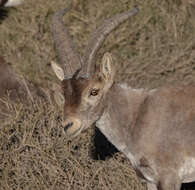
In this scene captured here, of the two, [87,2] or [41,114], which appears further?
[87,2]

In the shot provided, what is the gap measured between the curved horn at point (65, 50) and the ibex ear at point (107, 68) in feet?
1.04

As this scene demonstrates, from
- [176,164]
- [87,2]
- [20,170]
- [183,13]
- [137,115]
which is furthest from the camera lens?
[87,2]

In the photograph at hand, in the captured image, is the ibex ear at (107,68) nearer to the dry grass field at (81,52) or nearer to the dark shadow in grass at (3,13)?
the dry grass field at (81,52)

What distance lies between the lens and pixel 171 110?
25.5ft

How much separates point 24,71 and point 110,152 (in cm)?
566

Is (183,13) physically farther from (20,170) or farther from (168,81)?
(20,170)

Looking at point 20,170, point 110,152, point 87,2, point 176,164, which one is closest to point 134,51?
point 87,2

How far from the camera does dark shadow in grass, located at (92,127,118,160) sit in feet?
31.1

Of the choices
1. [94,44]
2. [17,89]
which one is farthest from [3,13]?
[94,44]

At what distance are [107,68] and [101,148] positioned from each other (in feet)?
7.22

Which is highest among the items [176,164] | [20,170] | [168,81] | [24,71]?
[176,164]

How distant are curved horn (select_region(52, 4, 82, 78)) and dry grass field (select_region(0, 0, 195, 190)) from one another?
138 centimetres

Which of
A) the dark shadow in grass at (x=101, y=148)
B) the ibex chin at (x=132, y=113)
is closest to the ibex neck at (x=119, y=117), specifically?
the ibex chin at (x=132, y=113)

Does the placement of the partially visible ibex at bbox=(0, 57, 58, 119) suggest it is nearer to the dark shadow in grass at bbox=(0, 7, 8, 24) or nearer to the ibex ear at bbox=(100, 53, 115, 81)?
the ibex ear at bbox=(100, 53, 115, 81)
